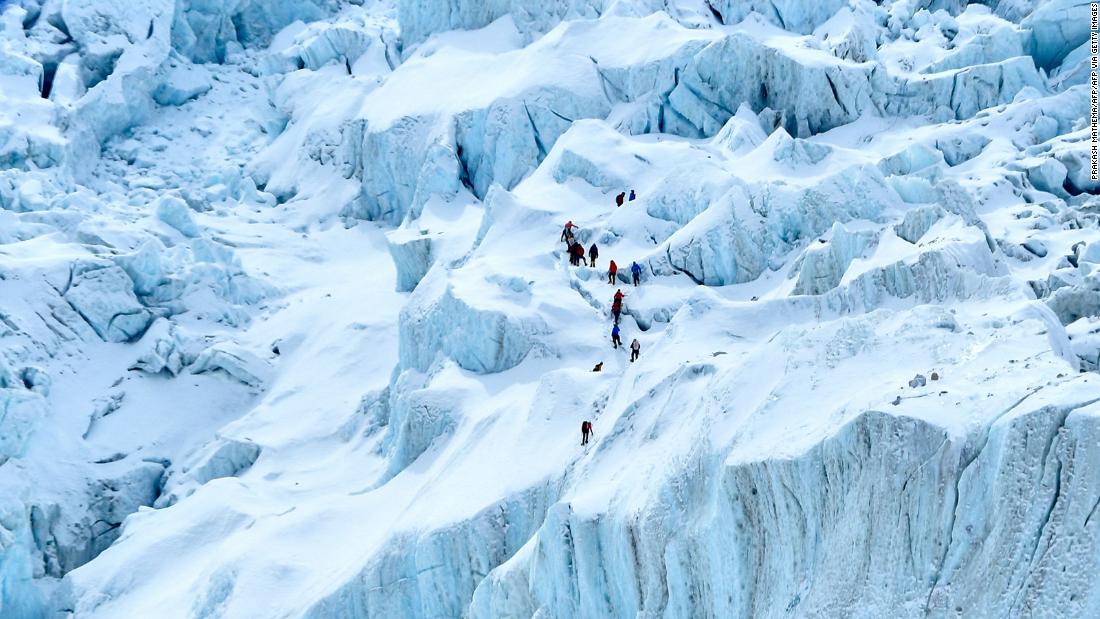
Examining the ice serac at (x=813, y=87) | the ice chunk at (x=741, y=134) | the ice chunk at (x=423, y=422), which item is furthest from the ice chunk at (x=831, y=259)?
the ice serac at (x=813, y=87)

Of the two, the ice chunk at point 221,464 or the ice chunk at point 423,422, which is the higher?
the ice chunk at point 423,422

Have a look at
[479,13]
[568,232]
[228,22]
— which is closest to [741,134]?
[568,232]

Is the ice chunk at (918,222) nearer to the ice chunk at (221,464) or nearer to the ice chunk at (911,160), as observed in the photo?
the ice chunk at (911,160)

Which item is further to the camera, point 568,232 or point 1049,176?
point 568,232

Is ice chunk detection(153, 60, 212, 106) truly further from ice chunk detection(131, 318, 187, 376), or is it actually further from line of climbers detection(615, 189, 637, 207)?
line of climbers detection(615, 189, 637, 207)

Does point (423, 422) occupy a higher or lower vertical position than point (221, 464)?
higher

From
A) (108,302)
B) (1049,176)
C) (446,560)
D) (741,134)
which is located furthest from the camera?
(108,302)

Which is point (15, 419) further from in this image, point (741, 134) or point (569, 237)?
point (741, 134)

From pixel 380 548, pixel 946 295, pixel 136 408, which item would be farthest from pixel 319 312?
pixel 946 295

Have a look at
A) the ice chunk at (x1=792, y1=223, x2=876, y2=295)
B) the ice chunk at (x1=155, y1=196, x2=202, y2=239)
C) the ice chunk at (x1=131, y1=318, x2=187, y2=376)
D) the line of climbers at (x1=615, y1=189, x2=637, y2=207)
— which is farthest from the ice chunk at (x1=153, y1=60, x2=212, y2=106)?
the ice chunk at (x1=792, y1=223, x2=876, y2=295)

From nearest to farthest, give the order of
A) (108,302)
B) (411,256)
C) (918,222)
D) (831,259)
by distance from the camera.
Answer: (831,259) < (918,222) < (108,302) < (411,256)
